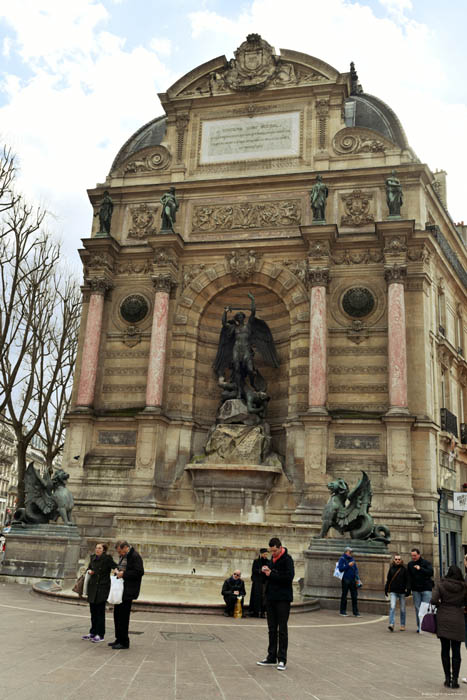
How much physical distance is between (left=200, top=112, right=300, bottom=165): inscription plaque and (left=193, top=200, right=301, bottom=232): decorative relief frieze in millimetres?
2330

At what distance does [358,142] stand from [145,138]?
33.2ft

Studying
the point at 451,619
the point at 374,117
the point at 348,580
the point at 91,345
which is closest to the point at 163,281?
the point at 91,345

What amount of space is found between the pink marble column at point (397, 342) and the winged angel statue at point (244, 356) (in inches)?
191

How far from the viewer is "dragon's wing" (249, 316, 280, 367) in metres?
26.4

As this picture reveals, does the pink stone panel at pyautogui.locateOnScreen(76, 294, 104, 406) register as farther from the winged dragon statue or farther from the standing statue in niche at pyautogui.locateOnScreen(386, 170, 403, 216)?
the standing statue in niche at pyautogui.locateOnScreen(386, 170, 403, 216)

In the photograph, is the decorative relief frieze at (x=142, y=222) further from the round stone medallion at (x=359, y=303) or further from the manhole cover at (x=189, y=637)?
the manhole cover at (x=189, y=637)

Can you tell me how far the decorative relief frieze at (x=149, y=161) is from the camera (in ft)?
95.8

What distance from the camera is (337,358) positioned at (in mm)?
24750

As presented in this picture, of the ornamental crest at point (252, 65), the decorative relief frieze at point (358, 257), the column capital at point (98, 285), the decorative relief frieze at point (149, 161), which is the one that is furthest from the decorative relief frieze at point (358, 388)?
the ornamental crest at point (252, 65)

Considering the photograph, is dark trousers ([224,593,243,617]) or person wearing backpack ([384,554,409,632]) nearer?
person wearing backpack ([384,554,409,632])

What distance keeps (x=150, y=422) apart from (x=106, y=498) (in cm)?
322

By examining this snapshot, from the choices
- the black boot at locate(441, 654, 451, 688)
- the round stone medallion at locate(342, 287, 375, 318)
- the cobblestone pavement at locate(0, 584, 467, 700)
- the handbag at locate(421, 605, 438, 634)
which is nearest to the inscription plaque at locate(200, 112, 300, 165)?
the round stone medallion at locate(342, 287, 375, 318)

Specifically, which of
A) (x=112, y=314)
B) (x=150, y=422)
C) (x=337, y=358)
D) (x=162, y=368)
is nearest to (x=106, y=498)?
(x=150, y=422)

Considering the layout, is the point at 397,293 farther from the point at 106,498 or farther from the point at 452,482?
the point at 106,498
